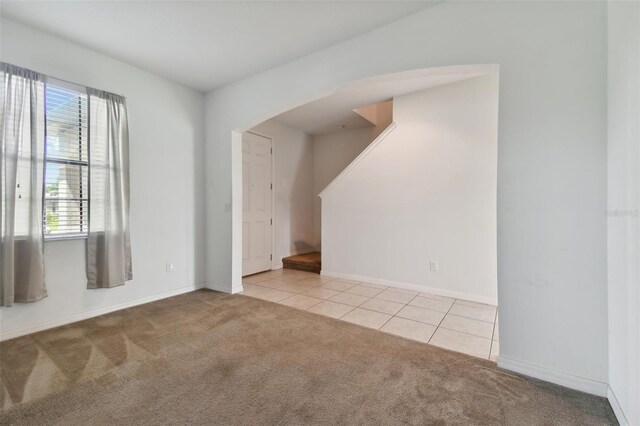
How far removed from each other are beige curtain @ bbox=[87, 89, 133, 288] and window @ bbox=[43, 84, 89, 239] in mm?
61

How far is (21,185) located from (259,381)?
2.63m

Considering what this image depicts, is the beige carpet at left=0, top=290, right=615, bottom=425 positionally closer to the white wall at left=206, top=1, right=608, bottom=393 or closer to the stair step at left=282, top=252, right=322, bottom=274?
the white wall at left=206, top=1, right=608, bottom=393

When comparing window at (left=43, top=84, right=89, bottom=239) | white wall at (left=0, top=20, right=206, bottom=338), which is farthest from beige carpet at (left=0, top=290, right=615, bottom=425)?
window at (left=43, top=84, right=89, bottom=239)

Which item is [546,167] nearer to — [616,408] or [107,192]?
[616,408]

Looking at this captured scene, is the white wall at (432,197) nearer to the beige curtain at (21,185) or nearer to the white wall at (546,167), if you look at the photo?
the white wall at (546,167)

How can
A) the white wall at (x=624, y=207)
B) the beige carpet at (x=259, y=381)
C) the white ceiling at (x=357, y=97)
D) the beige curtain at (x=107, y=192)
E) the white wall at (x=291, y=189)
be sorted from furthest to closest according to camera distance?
the white wall at (x=291, y=189) < the beige curtain at (x=107, y=192) < the white ceiling at (x=357, y=97) < the beige carpet at (x=259, y=381) < the white wall at (x=624, y=207)

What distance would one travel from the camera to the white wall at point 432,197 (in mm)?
3365

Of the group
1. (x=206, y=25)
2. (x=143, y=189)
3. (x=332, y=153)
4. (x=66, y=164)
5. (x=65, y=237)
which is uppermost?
(x=206, y=25)

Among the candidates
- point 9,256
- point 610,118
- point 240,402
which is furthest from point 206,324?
point 610,118

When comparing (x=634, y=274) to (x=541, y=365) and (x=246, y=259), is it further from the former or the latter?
(x=246, y=259)

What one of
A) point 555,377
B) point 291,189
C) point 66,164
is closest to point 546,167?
point 555,377

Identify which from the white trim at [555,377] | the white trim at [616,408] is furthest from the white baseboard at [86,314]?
the white trim at [616,408]

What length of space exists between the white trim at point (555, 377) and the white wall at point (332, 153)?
4.35 meters

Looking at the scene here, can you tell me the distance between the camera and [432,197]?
371 cm
